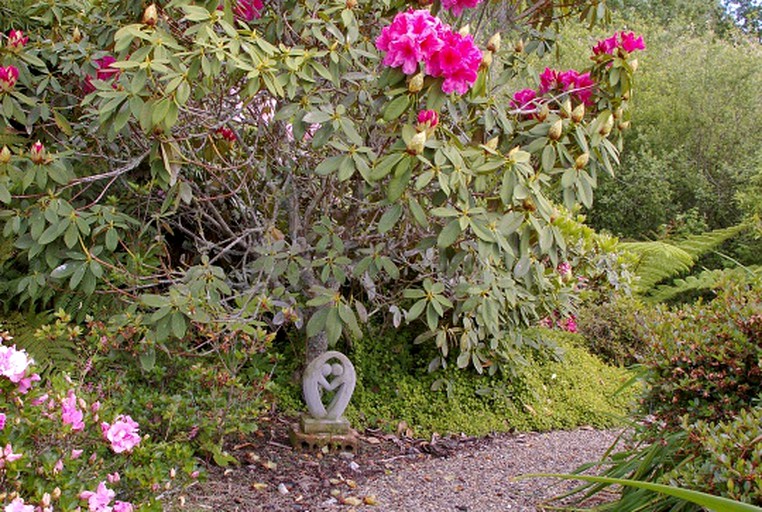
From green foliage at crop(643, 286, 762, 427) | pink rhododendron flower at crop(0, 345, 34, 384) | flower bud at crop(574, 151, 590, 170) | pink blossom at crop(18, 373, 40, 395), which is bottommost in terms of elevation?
pink blossom at crop(18, 373, 40, 395)

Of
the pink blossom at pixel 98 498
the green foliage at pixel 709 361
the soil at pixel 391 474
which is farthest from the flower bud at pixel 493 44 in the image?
the pink blossom at pixel 98 498

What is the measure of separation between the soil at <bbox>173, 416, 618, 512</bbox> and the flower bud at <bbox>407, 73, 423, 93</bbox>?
1.22 metres

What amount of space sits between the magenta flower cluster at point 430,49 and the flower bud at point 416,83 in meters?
0.02

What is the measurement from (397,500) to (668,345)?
41.2 inches

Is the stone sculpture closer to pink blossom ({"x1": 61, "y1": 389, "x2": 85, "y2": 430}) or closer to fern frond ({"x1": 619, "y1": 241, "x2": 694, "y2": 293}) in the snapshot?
pink blossom ({"x1": 61, "y1": 389, "x2": 85, "y2": 430})

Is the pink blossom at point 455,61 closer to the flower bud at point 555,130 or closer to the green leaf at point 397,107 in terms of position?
the green leaf at point 397,107

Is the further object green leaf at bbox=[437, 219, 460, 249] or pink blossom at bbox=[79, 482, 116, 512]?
green leaf at bbox=[437, 219, 460, 249]

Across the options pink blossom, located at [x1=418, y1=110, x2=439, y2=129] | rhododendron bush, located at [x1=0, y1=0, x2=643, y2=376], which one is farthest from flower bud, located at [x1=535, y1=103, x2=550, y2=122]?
pink blossom, located at [x1=418, y1=110, x2=439, y2=129]

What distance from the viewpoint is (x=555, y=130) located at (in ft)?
8.55

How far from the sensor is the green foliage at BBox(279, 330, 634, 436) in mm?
3604

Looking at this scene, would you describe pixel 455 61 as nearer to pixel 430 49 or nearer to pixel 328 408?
pixel 430 49

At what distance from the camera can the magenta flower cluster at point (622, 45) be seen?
2998mm

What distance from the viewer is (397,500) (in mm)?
2725

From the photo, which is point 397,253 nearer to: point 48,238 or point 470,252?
point 470,252
